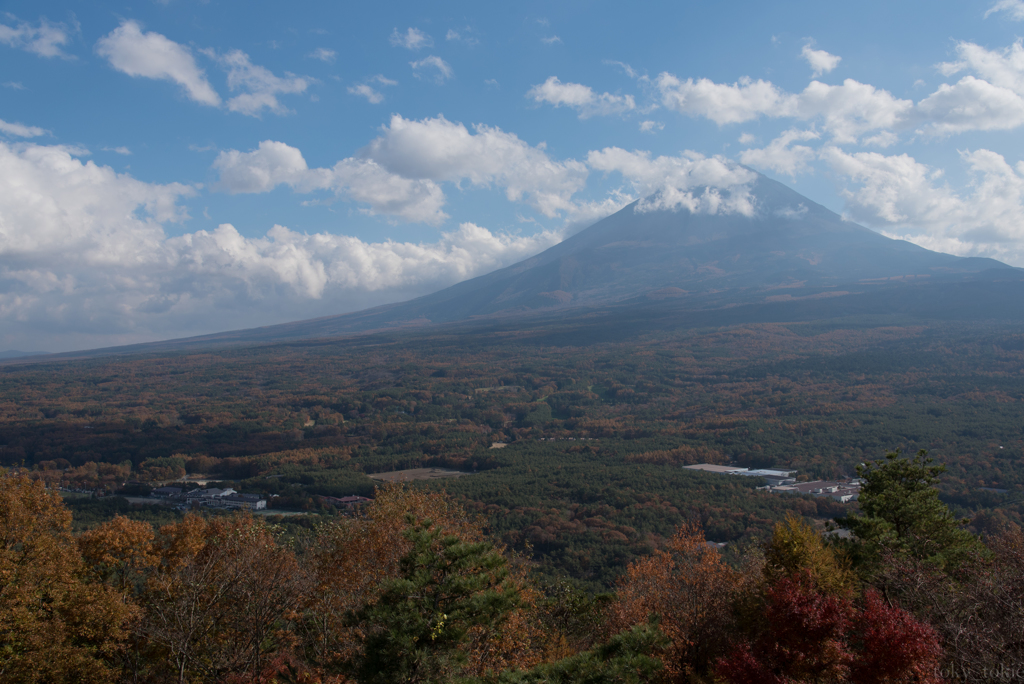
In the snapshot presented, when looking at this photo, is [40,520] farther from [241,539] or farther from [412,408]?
[412,408]

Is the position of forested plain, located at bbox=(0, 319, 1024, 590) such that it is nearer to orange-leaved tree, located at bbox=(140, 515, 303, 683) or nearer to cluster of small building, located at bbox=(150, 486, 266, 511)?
cluster of small building, located at bbox=(150, 486, 266, 511)

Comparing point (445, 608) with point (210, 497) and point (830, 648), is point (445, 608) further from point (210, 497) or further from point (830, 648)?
point (210, 497)

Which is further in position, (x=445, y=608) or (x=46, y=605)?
(x=46, y=605)

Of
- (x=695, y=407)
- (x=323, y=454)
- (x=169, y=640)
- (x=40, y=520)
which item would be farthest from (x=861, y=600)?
(x=695, y=407)

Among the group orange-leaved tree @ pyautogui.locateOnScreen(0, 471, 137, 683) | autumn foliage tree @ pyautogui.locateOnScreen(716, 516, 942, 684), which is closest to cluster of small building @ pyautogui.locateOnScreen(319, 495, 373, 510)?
orange-leaved tree @ pyautogui.locateOnScreen(0, 471, 137, 683)

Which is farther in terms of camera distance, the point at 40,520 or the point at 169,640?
the point at 40,520

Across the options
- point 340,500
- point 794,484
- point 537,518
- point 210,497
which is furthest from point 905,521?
point 210,497
